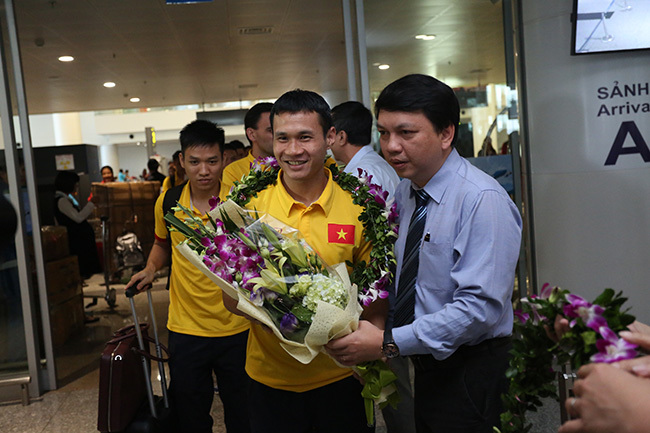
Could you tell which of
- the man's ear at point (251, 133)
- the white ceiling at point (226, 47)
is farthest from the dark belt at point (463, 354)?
the white ceiling at point (226, 47)

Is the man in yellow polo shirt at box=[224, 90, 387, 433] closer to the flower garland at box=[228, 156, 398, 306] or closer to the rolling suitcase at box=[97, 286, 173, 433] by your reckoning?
the flower garland at box=[228, 156, 398, 306]

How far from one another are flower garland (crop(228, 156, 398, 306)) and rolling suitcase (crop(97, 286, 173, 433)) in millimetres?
936

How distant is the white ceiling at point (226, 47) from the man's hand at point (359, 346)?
126 inches

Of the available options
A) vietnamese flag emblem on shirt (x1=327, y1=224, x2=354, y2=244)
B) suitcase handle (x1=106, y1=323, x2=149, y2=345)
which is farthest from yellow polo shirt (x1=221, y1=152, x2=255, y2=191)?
vietnamese flag emblem on shirt (x1=327, y1=224, x2=354, y2=244)

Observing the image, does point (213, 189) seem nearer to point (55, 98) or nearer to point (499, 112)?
point (499, 112)

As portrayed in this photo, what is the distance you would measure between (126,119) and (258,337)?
32084 millimetres

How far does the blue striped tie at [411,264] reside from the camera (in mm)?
1923

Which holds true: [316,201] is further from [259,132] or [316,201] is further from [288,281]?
[259,132]

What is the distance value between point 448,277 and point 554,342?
0.52m

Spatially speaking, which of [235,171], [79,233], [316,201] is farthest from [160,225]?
[79,233]

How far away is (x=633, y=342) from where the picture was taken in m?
1.10

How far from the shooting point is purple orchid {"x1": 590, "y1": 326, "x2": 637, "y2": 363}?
1.10m

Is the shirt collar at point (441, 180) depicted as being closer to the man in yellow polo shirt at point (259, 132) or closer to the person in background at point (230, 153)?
the man in yellow polo shirt at point (259, 132)

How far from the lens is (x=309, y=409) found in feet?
7.04
